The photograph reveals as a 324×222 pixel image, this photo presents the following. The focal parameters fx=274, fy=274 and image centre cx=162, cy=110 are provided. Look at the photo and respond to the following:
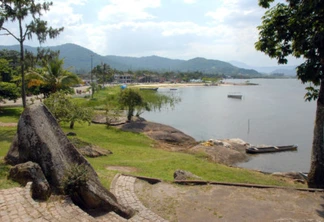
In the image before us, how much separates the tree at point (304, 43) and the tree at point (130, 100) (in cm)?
1745

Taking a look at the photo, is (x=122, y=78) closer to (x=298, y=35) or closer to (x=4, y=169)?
(x=298, y=35)

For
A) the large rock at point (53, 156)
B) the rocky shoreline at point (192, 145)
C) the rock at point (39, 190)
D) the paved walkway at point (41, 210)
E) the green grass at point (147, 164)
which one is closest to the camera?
the paved walkway at point (41, 210)

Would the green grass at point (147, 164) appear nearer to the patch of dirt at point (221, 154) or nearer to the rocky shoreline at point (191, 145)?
the patch of dirt at point (221, 154)

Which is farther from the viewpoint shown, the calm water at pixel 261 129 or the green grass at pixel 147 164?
the calm water at pixel 261 129

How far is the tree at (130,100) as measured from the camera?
2695cm

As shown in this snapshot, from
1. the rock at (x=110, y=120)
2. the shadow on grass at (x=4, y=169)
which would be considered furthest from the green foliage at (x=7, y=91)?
the shadow on grass at (x=4, y=169)

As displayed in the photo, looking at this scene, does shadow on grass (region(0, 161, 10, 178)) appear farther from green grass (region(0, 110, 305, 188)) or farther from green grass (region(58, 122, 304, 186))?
green grass (region(58, 122, 304, 186))

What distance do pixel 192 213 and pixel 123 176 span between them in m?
3.18

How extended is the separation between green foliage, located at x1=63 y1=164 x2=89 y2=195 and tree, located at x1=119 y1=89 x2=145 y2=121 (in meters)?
20.7

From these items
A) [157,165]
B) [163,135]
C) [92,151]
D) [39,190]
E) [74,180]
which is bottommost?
[163,135]

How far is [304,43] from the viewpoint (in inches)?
374

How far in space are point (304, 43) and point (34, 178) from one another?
933 centimetres

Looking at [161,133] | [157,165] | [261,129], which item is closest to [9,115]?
[161,133]

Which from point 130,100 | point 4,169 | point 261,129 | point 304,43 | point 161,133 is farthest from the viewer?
point 261,129
